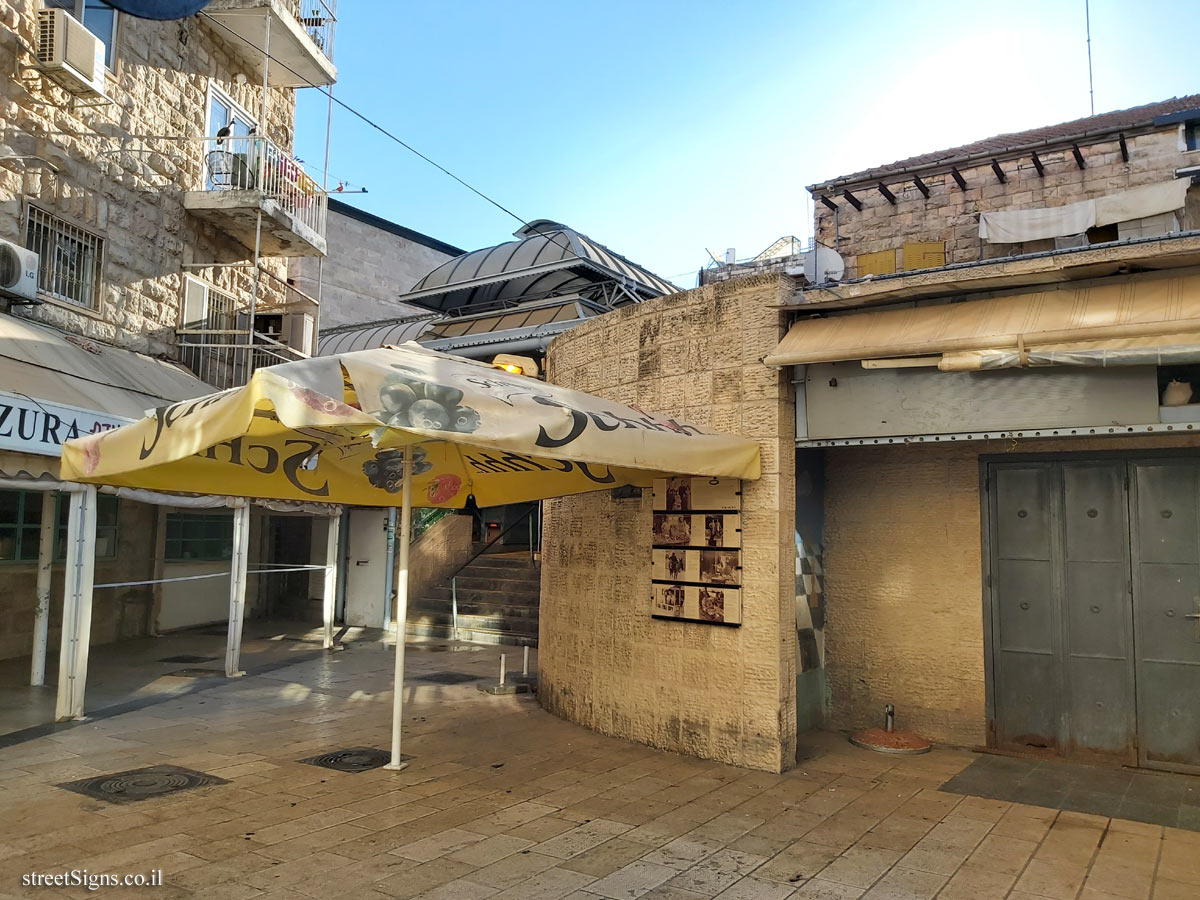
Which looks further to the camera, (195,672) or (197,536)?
(197,536)

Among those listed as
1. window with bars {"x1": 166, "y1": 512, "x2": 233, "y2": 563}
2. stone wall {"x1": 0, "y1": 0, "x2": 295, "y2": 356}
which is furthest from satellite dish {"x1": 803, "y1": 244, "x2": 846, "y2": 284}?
window with bars {"x1": 166, "y1": 512, "x2": 233, "y2": 563}

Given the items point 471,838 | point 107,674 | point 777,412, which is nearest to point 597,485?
point 777,412

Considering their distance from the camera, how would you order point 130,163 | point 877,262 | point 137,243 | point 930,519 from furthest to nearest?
point 137,243 → point 130,163 → point 877,262 → point 930,519


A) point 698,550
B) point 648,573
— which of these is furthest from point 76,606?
point 698,550

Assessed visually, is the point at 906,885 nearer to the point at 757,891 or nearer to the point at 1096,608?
the point at 757,891

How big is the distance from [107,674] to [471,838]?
27.1 ft

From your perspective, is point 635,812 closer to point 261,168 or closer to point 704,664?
point 704,664

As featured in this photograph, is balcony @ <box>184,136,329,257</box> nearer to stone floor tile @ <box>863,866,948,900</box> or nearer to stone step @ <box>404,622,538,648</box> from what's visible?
stone step @ <box>404,622,538,648</box>

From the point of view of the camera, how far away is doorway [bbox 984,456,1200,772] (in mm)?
6410

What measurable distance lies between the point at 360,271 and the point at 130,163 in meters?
13.1

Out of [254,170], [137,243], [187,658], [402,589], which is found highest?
[254,170]

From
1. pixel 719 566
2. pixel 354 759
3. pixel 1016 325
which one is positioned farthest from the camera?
pixel 719 566

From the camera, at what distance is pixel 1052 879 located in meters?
4.38

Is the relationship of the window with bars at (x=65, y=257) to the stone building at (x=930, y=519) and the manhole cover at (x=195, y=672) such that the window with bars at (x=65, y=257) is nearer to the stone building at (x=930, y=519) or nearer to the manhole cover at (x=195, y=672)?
the manhole cover at (x=195, y=672)
